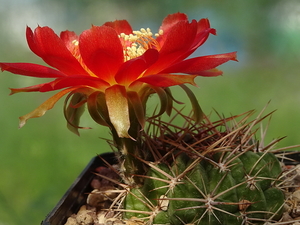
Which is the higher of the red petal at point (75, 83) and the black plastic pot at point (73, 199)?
the red petal at point (75, 83)

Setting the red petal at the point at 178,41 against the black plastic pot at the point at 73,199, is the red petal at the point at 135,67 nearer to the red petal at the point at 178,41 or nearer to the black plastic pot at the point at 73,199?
the red petal at the point at 178,41

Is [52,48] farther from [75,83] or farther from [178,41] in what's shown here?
[178,41]

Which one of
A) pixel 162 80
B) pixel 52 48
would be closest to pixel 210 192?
pixel 162 80

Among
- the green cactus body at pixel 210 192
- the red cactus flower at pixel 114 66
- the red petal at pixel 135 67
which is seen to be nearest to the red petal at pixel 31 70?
the red cactus flower at pixel 114 66

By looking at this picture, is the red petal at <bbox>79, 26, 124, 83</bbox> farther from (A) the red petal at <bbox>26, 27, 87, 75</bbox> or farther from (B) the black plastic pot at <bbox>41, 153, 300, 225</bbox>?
(B) the black plastic pot at <bbox>41, 153, 300, 225</bbox>

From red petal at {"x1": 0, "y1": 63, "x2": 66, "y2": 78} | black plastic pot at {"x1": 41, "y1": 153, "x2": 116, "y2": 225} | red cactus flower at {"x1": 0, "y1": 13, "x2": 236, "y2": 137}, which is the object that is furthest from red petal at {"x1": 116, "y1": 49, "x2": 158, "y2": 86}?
black plastic pot at {"x1": 41, "y1": 153, "x2": 116, "y2": 225}

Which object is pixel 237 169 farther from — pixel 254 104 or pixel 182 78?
pixel 254 104
